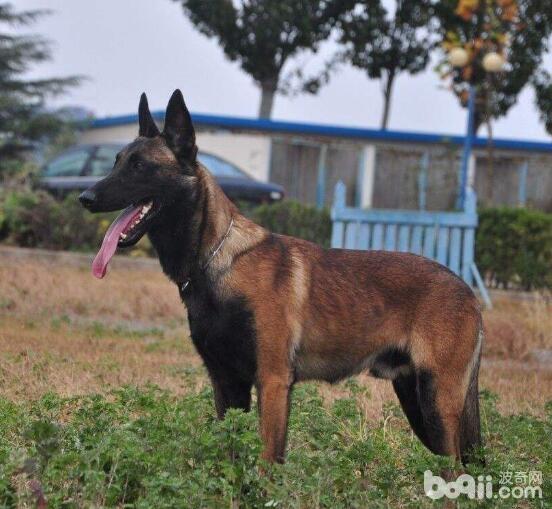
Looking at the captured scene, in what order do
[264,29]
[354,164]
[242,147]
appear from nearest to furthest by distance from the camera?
[242,147] < [354,164] < [264,29]

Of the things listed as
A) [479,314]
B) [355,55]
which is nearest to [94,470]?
[479,314]

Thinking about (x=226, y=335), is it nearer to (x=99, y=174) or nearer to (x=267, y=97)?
(x=99, y=174)

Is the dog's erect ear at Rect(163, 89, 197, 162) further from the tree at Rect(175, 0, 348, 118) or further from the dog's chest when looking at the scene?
the tree at Rect(175, 0, 348, 118)

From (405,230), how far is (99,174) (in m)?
6.50

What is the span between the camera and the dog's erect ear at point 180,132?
4844 mm

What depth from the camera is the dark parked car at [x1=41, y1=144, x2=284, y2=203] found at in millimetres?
16703

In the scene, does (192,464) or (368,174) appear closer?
(192,464)

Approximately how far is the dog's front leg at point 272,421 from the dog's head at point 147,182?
962mm

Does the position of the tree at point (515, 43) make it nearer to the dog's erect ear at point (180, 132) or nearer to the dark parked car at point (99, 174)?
the dark parked car at point (99, 174)

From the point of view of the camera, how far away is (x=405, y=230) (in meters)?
12.0

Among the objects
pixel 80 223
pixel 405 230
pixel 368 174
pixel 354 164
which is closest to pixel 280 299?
pixel 405 230

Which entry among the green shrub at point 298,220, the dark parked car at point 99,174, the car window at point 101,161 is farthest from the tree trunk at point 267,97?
the green shrub at point 298,220

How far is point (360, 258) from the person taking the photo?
5.08 m

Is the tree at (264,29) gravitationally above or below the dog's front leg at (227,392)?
above
